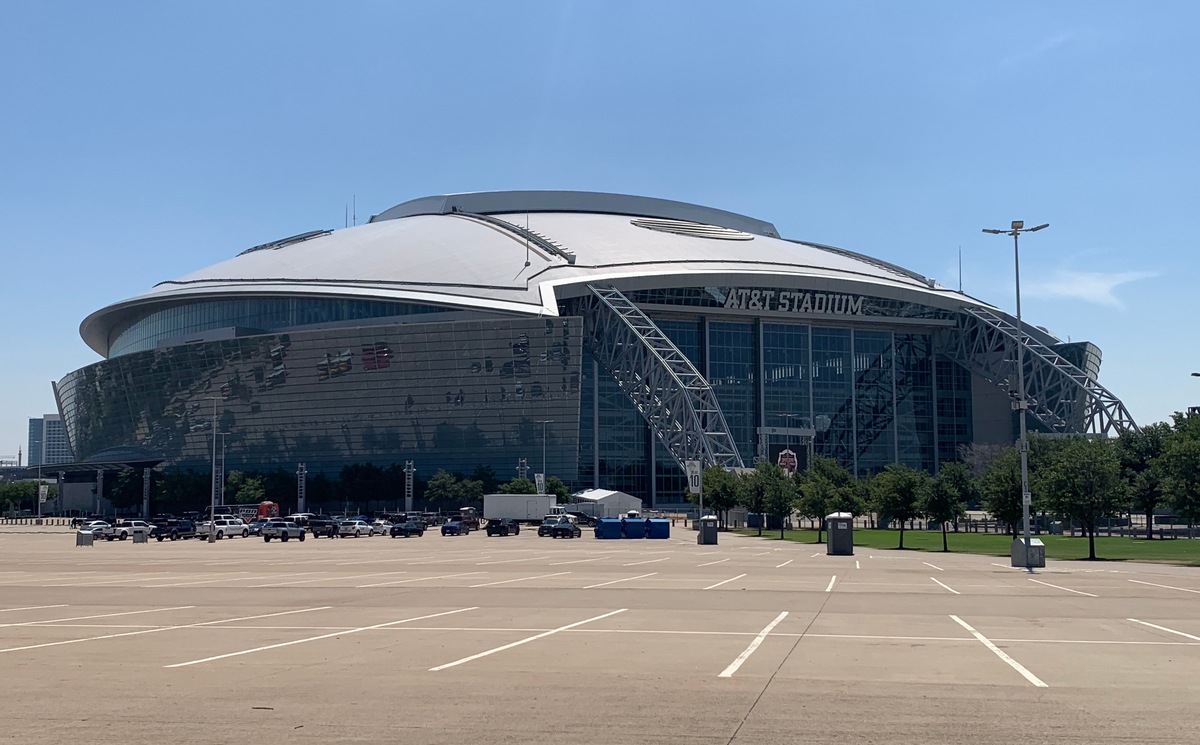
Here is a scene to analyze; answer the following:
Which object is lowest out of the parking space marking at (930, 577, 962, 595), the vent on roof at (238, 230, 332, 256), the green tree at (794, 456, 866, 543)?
the parking space marking at (930, 577, 962, 595)

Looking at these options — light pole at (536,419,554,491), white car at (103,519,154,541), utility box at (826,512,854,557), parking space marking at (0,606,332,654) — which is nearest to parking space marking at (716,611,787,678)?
parking space marking at (0,606,332,654)

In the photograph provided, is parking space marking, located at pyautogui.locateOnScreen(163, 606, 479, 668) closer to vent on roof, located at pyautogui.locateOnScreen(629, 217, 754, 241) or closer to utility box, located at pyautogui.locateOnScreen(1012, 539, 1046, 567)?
utility box, located at pyautogui.locateOnScreen(1012, 539, 1046, 567)

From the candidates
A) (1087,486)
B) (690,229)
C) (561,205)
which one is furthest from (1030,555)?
(561,205)

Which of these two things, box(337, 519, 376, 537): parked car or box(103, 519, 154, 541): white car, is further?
box(337, 519, 376, 537): parked car

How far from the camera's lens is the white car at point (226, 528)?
80.3 metres

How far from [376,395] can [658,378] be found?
90.9 feet

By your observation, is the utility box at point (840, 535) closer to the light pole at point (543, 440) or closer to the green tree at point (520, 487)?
the green tree at point (520, 487)

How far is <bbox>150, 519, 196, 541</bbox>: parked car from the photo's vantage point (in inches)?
3110

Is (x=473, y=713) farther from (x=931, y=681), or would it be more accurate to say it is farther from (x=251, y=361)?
(x=251, y=361)

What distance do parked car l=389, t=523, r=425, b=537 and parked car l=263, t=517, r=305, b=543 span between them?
25.4ft

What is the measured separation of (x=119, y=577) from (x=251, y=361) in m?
81.3

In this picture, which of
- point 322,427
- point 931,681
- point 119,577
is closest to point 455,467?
point 322,427

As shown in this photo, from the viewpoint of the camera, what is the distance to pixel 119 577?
34.7 metres

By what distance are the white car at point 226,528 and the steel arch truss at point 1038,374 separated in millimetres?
71223
